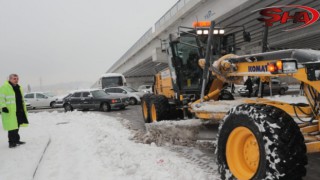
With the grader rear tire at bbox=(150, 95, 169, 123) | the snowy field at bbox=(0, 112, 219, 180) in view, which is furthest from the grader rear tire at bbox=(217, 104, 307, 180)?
the grader rear tire at bbox=(150, 95, 169, 123)

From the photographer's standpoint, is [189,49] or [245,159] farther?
[189,49]

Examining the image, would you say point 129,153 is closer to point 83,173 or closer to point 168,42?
point 83,173

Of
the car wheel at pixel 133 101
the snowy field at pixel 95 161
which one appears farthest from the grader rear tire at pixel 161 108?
the car wheel at pixel 133 101

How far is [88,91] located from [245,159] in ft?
58.7

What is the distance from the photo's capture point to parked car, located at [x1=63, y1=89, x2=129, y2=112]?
20.1 m

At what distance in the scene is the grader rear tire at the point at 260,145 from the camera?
10.9ft

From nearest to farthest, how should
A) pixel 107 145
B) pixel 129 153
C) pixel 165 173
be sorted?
pixel 165 173, pixel 129 153, pixel 107 145

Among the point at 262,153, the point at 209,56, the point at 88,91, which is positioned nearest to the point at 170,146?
the point at 209,56

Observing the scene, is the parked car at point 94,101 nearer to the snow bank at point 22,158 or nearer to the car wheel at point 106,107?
the car wheel at point 106,107

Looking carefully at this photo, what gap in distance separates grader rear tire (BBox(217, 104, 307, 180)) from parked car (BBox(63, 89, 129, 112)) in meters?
16.2

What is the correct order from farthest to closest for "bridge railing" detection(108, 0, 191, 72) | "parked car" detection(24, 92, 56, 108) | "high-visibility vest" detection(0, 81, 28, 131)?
"parked car" detection(24, 92, 56, 108) < "bridge railing" detection(108, 0, 191, 72) < "high-visibility vest" detection(0, 81, 28, 131)

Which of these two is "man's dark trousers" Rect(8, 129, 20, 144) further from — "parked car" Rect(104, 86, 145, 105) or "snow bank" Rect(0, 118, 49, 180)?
"parked car" Rect(104, 86, 145, 105)

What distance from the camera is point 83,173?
205 inches

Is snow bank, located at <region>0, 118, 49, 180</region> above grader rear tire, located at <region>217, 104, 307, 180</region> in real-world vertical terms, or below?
below
